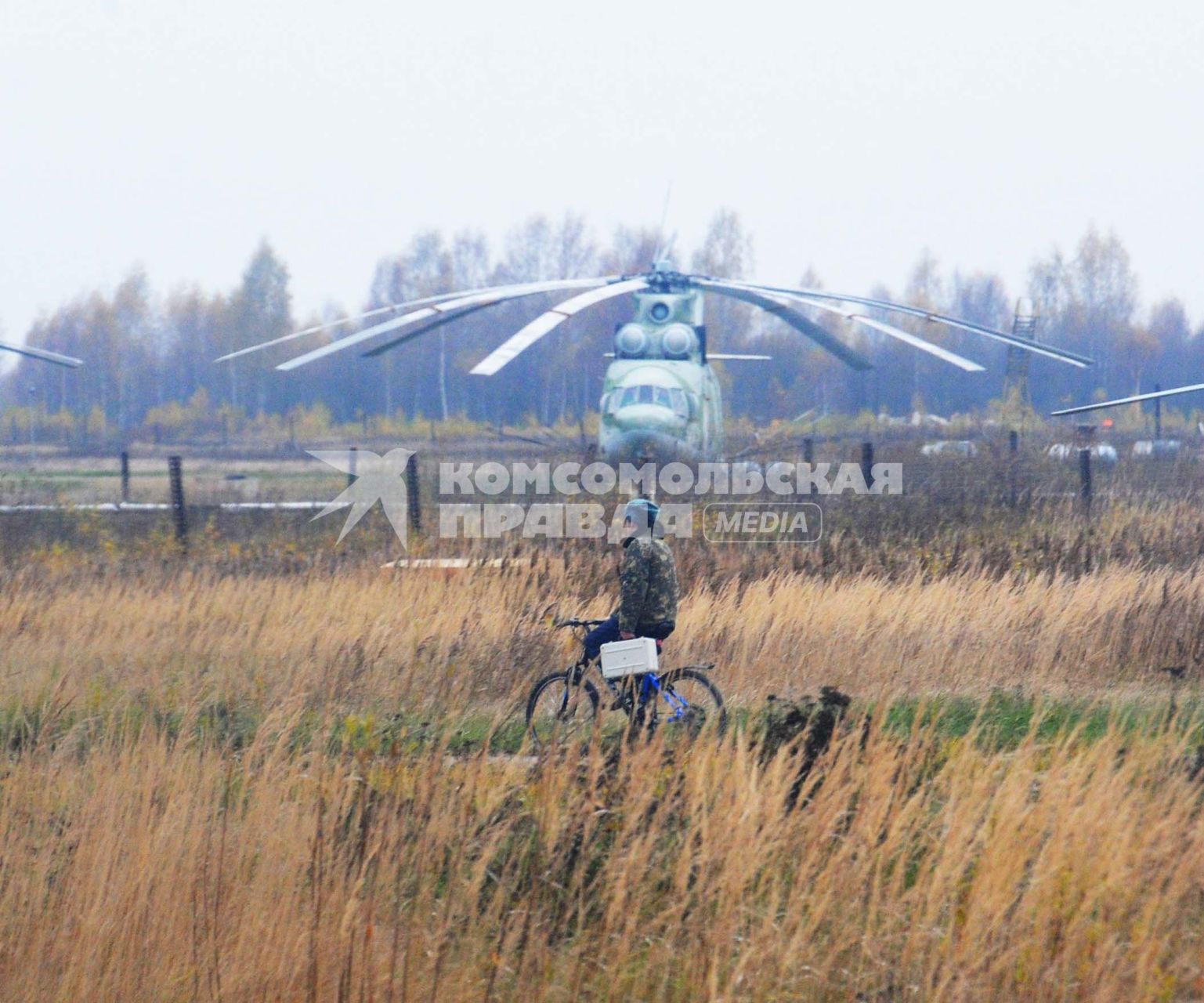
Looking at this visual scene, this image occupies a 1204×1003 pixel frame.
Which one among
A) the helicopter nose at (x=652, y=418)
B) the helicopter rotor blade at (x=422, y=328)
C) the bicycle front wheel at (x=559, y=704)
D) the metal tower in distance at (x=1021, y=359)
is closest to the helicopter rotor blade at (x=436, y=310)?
the helicopter rotor blade at (x=422, y=328)

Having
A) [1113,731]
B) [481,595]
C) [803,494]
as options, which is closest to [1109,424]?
[803,494]

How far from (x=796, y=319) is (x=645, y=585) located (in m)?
9.56

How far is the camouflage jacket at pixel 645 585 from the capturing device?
6.98 m

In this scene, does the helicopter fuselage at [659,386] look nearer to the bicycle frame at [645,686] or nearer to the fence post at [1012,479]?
the fence post at [1012,479]

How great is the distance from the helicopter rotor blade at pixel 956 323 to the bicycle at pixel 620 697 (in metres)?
6.26

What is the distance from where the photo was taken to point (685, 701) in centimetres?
696

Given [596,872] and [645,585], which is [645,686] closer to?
[645,585]

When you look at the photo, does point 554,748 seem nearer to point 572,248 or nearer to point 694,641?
point 694,641

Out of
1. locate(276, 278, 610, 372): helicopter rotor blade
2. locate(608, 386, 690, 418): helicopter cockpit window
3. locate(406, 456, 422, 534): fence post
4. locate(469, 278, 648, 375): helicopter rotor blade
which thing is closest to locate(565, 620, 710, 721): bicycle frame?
locate(469, 278, 648, 375): helicopter rotor blade

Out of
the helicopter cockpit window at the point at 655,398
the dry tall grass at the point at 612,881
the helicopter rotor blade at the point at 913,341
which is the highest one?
the helicopter rotor blade at the point at 913,341

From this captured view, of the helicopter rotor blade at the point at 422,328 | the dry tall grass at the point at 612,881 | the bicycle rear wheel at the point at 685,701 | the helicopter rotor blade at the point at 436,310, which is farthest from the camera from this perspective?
the helicopter rotor blade at the point at 422,328

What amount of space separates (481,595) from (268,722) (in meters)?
5.28

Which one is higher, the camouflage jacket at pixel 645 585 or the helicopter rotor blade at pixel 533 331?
the helicopter rotor blade at pixel 533 331

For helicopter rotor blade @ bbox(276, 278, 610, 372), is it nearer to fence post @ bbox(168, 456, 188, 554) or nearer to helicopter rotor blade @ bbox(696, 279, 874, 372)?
helicopter rotor blade @ bbox(696, 279, 874, 372)
